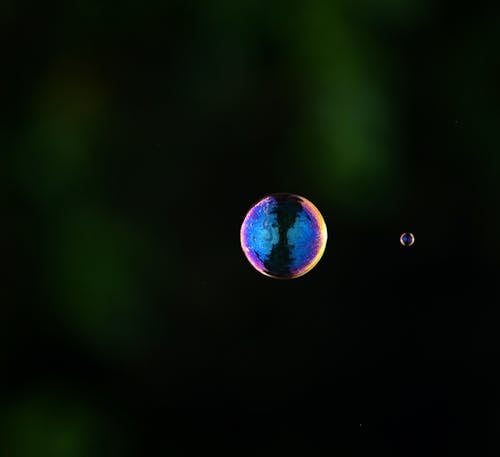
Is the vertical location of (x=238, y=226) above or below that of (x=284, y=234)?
above

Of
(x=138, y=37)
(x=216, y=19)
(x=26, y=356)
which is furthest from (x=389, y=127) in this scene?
(x=26, y=356)

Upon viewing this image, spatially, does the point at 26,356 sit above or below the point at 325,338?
below

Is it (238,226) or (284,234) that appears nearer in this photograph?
(284,234)

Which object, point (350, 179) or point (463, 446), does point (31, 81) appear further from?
point (463, 446)
